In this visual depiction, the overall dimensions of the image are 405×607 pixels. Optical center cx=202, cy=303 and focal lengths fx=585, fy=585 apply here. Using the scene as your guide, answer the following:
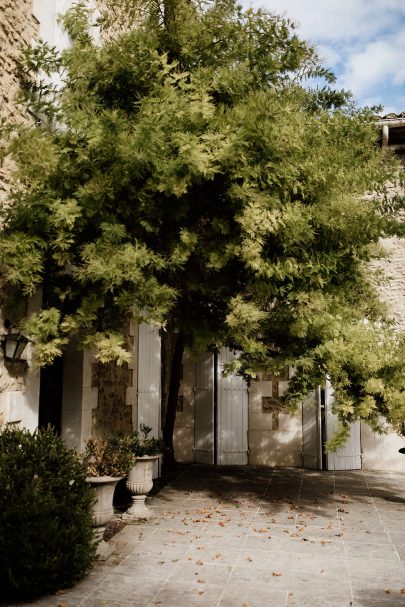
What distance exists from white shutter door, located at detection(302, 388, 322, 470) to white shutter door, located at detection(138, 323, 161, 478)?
2789 mm

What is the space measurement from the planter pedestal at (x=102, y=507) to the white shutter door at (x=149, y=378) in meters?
2.79

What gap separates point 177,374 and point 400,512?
3.67m

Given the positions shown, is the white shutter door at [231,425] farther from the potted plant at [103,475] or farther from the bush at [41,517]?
the bush at [41,517]

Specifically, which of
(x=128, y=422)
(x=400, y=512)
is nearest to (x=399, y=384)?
(x=400, y=512)

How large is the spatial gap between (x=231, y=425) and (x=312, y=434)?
1409 mm

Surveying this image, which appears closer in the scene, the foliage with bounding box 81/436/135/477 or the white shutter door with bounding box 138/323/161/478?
the foliage with bounding box 81/436/135/477

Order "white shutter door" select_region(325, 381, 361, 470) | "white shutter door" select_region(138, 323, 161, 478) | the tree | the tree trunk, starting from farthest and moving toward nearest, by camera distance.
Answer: "white shutter door" select_region(325, 381, 361, 470)
the tree trunk
"white shutter door" select_region(138, 323, 161, 478)
the tree

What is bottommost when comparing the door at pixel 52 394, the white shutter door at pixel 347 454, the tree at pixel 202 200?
the white shutter door at pixel 347 454

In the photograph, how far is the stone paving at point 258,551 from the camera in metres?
4.25

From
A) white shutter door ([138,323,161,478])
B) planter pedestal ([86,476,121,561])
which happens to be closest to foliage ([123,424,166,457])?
planter pedestal ([86,476,121,561])

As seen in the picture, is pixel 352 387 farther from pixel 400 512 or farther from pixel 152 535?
pixel 152 535

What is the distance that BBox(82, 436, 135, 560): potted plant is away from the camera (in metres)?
5.10

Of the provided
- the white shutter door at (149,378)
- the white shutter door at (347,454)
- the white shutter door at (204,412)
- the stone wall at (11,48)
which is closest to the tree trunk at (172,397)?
the white shutter door at (149,378)

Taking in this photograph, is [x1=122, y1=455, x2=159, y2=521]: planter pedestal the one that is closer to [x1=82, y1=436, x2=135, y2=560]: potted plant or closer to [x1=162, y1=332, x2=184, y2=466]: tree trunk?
[x1=82, y1=436, x2=135, y2=560]: potted plant
